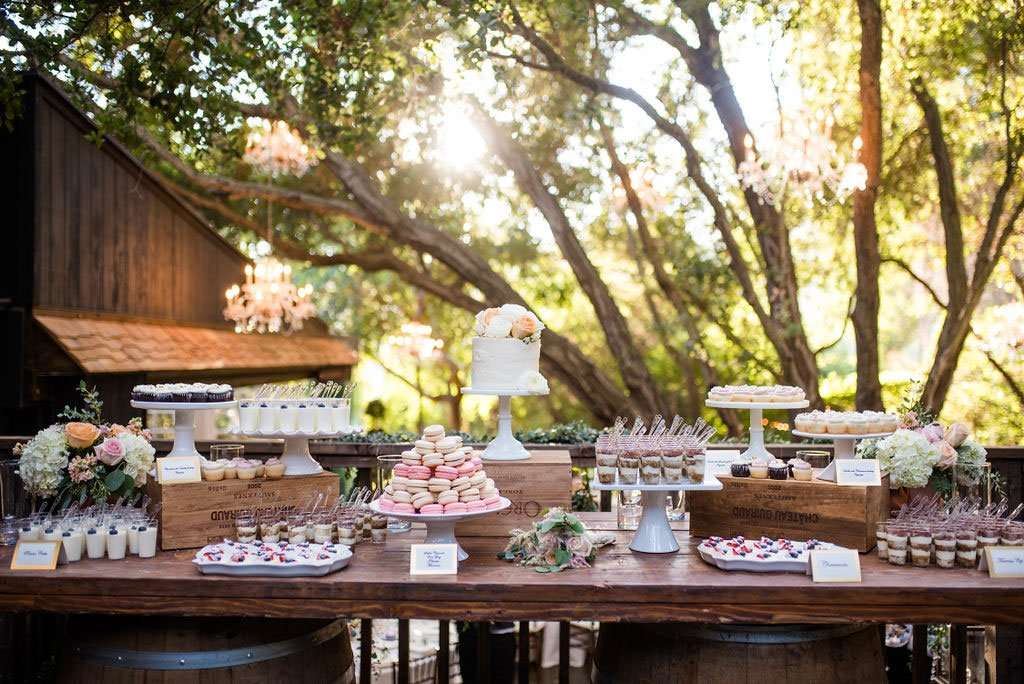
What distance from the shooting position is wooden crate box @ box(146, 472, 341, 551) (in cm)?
304

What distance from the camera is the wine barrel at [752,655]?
2.62 metres

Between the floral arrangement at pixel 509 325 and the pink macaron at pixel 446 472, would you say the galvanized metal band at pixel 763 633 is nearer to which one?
the pink macaron at pixel 446 472

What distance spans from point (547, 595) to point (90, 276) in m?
6.25

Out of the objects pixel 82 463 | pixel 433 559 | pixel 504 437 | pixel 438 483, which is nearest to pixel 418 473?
pixel 438 483

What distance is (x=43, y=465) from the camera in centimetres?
298

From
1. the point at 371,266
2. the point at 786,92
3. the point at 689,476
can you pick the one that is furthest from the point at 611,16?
the point at 689,476

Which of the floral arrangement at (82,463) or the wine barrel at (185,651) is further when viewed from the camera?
the floral arrangement at (82,463)

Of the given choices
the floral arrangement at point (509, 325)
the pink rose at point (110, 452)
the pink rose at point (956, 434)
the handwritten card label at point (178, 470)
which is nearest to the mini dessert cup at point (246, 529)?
the handwritten card label at point (178, 470)

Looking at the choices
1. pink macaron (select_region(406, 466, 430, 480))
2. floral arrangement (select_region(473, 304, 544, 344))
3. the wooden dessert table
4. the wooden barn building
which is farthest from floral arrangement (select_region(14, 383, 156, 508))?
the wooden barn building

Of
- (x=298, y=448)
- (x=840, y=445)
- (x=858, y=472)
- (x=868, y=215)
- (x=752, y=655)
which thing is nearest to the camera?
(x=752, y=655)

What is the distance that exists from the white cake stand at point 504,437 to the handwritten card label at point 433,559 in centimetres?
58

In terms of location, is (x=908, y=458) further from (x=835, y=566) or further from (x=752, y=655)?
(x=752, y=655)

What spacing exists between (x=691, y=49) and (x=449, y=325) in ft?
33.1

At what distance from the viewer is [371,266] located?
10258mm
